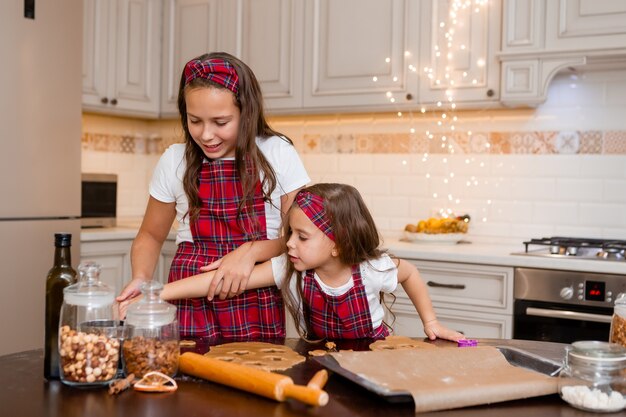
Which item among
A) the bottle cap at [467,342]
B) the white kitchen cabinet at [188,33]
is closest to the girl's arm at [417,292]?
the bottle cap at [467,342]

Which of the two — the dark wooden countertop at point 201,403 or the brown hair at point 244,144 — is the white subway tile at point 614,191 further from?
the dark wooden countertop at point 201,403

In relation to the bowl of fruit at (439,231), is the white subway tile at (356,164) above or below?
above

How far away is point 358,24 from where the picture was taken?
10.7ft

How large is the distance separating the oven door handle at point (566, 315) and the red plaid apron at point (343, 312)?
1.09 meters

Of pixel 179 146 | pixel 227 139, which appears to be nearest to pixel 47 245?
pixel 179 146

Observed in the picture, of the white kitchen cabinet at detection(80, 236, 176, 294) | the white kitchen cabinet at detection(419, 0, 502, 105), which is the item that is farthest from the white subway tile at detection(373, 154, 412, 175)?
the white kitchen cabinet at detection(80, 236, 176, 294)

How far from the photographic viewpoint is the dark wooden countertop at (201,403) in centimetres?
103

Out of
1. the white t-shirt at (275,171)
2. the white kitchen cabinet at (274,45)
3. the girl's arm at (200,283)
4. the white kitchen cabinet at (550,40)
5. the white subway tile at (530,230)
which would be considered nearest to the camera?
the girl's arm at (200,283)

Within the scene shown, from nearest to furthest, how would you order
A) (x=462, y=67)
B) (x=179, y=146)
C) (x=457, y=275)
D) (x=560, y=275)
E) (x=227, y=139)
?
(x=227, y=139) → (x=179, y=146) → (x=560, y=275) → (x=457, y=275) → (x=462, y=67)

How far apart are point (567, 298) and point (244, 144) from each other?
53.9 inches

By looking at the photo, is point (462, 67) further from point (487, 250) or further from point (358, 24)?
point (487, 250)

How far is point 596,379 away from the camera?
1081 mm

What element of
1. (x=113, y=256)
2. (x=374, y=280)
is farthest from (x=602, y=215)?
(x=113, y=256)

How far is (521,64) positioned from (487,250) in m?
0.72
